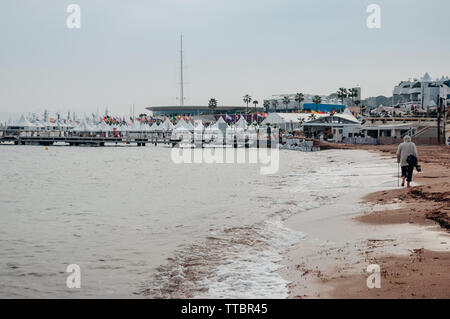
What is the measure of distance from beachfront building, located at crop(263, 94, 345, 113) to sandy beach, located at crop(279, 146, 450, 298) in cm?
12478

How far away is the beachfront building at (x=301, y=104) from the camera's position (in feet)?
450

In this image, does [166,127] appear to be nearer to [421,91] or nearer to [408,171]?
[421,91]

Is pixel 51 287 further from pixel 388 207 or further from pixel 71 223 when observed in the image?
pixel 388 207

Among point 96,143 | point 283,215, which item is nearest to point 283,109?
point 96,143

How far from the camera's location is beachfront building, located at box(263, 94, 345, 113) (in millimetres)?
137250

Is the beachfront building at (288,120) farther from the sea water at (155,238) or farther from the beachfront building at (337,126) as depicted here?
the sea water at (155,238)

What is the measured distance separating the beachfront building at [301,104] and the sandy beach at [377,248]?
125 metres

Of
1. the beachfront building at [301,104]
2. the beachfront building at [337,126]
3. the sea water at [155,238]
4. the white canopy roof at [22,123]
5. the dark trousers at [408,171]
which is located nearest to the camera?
the sea water at [155,238]

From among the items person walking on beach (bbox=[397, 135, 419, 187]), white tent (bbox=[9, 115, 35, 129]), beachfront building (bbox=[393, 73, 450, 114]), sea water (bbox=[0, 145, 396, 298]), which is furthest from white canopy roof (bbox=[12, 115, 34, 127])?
person walking on beach (bbox=[397, 135, 419, 187])

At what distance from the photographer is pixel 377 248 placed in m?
8.96

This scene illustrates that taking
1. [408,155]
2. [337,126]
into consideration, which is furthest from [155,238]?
[337,126]

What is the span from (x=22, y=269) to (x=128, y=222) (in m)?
5.37

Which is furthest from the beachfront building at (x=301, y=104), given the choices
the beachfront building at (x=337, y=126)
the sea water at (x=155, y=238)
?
the sea water at (x=155, y=238)

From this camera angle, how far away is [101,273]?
888 centimetres
